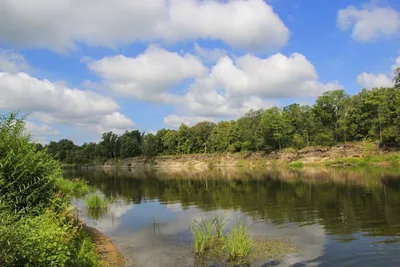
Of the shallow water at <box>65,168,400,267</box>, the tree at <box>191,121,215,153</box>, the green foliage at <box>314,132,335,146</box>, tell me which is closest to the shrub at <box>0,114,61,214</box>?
the shallow water at <box>65,168,400,267</box>

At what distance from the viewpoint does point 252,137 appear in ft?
384

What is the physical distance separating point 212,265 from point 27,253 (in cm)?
767

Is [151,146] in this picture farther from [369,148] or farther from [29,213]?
[29,213]

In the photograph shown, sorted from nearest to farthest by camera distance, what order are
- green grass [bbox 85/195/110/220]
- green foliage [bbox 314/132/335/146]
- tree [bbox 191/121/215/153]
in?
green grass [bbox 85/195/110/220] → green foliage [bbox 314/132/335/146] → tree [bbox 191/121/215/153]

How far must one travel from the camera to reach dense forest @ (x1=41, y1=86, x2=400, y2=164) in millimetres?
89688

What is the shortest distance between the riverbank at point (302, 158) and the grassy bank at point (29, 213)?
7586cm

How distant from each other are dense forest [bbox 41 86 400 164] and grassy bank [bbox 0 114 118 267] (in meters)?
86.1

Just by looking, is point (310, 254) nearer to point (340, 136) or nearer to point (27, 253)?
point (27, 253)

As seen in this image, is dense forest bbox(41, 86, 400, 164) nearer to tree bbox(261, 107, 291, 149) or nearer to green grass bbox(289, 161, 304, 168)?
tree bbox(261, 107, 291, 149)

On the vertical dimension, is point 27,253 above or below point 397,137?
below

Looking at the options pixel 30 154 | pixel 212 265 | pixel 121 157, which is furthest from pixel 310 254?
pixel 121 157

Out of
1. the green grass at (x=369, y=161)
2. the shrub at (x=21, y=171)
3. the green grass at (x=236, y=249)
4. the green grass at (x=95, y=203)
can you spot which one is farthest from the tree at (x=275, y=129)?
the shrub at (x=21, y=171)

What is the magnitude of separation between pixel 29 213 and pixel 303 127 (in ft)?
355

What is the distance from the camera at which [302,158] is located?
320 feet
